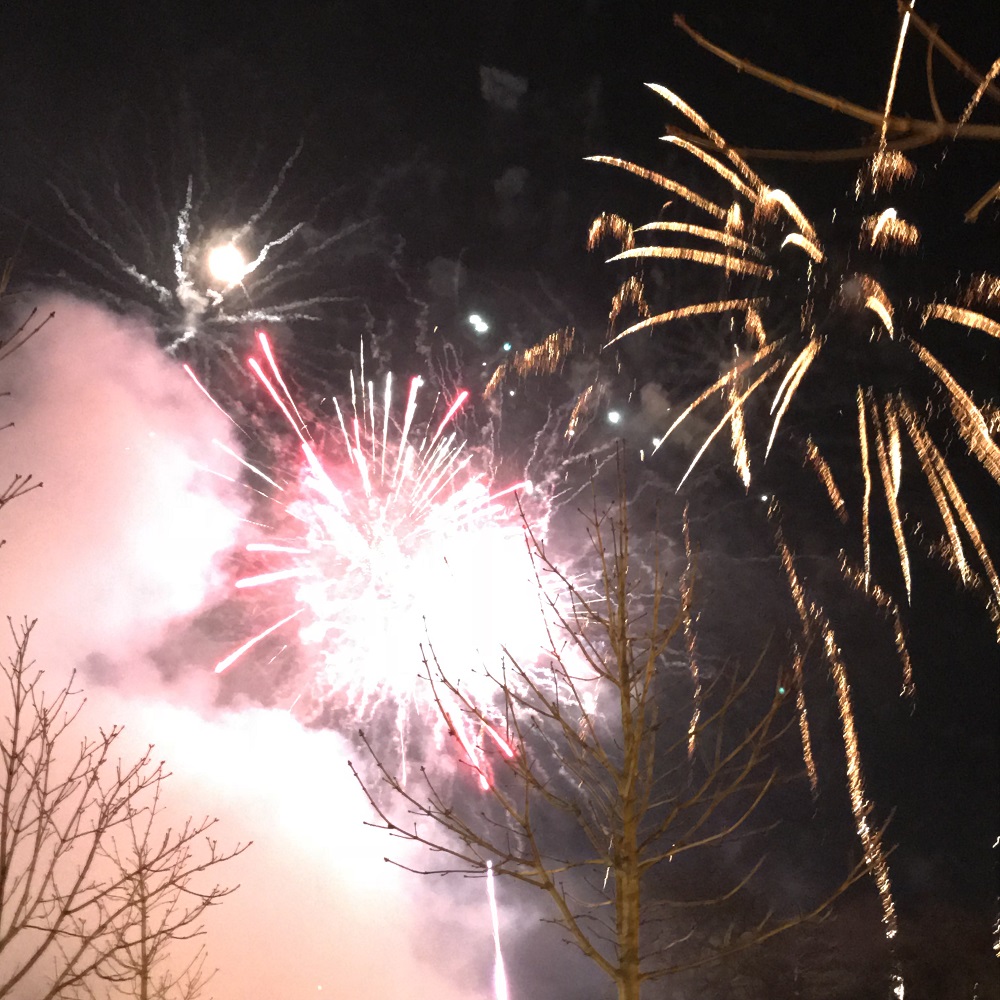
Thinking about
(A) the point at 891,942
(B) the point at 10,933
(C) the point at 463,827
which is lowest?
(B) the point at 10,933

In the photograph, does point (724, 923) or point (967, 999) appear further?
point (724, 923)

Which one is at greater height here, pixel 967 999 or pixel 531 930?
pixel 531 930

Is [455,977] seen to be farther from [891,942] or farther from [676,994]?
[891,942]

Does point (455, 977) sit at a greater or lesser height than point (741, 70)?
greater

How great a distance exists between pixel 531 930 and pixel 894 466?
27508mm

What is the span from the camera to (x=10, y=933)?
4.96 metres

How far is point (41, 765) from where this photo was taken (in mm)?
6094

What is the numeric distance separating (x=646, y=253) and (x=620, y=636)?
783 centimetres

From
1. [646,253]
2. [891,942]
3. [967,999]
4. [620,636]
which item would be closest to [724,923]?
[891,942]

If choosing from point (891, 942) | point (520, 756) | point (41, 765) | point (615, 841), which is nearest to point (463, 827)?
point (520, 756)

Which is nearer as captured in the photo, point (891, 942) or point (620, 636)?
point (620, 636)

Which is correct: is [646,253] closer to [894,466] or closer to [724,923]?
[894,466]

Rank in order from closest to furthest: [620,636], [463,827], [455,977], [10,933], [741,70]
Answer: [741,70], [10,933], [463,827], [620,636], [455,977]

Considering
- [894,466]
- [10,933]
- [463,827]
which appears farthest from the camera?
[894,466]
